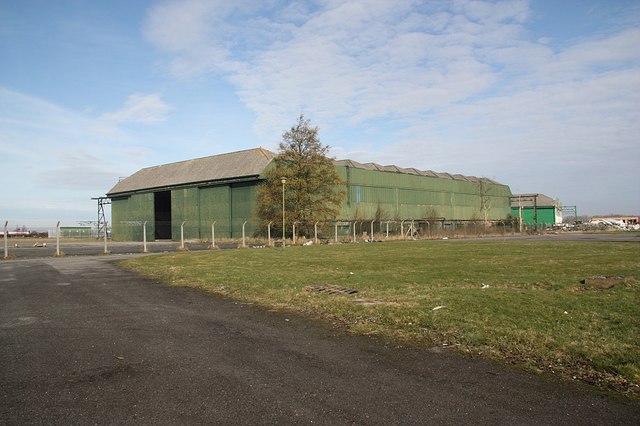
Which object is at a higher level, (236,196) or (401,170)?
(401,170)

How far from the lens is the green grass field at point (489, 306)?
233 inches

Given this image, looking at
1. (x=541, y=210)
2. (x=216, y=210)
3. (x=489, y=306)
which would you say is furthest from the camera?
(x=541, y=210)

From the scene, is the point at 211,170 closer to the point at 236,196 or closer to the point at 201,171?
the point at 201,171

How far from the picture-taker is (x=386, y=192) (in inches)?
2329

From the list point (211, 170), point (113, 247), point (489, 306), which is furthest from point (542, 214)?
point (489, 306)

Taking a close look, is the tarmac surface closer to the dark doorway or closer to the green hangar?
the green hangar

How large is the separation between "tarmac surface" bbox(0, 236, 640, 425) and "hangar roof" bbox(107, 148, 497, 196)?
129 ft

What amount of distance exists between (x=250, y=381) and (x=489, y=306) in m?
5.21

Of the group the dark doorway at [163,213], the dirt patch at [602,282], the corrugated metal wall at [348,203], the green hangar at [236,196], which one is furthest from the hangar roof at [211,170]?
the dirt patch at [602,282]

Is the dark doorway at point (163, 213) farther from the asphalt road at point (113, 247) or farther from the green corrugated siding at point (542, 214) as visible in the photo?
the green corrugated siding at point (542, 214)

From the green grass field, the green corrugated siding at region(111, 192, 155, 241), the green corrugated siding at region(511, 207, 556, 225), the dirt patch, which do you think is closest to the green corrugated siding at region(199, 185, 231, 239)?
the green corrugated siding at region(111, 192, 155, 241)

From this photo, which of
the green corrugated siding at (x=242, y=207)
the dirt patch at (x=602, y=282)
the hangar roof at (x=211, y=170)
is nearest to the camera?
the dirt patch at (x=602, y=282)

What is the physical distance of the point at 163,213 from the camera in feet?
202

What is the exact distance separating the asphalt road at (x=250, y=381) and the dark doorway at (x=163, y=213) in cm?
5291
